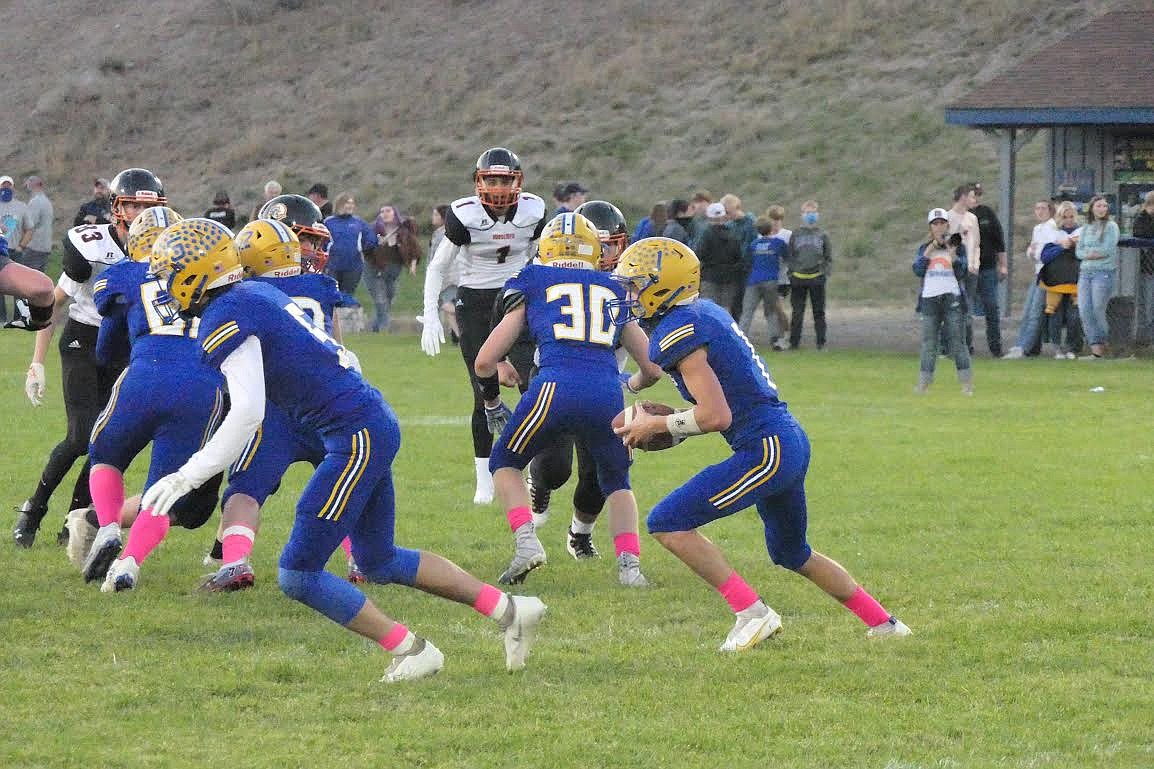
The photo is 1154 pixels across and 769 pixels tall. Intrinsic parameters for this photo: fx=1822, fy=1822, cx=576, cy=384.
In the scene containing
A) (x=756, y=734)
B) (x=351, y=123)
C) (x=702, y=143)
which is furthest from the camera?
(x=351, y=123)

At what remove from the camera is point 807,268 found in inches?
858

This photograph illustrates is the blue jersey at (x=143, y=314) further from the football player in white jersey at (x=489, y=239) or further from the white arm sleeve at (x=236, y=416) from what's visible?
the football player in white jersey at (x=489, y=239)

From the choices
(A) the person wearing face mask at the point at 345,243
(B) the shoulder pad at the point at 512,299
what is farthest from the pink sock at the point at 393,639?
(A) the person wearing face mask at the point at 345,243

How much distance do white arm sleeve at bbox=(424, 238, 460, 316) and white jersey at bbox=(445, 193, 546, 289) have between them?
0.74 feet

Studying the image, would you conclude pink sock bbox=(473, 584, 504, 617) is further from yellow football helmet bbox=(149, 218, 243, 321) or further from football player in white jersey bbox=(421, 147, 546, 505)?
football player in white jersey bbox=(421, 147, 546, 505)

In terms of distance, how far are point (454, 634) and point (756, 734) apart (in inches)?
71.1

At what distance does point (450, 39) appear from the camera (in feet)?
155

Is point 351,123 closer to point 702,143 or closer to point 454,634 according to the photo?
point 702,143

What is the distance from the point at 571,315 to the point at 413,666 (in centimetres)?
224

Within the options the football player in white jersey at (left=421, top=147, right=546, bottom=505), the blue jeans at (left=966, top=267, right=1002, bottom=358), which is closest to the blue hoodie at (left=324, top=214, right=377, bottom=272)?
the blue jeans at (left=966, top=267, right=1002, bottom=358)

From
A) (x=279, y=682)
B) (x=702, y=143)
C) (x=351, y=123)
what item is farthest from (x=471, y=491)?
(x=351, y=123)

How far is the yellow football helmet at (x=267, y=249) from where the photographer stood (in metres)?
7.34

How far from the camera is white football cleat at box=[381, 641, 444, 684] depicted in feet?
Result: 20.7

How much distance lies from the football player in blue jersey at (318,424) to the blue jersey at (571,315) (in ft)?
5.53
